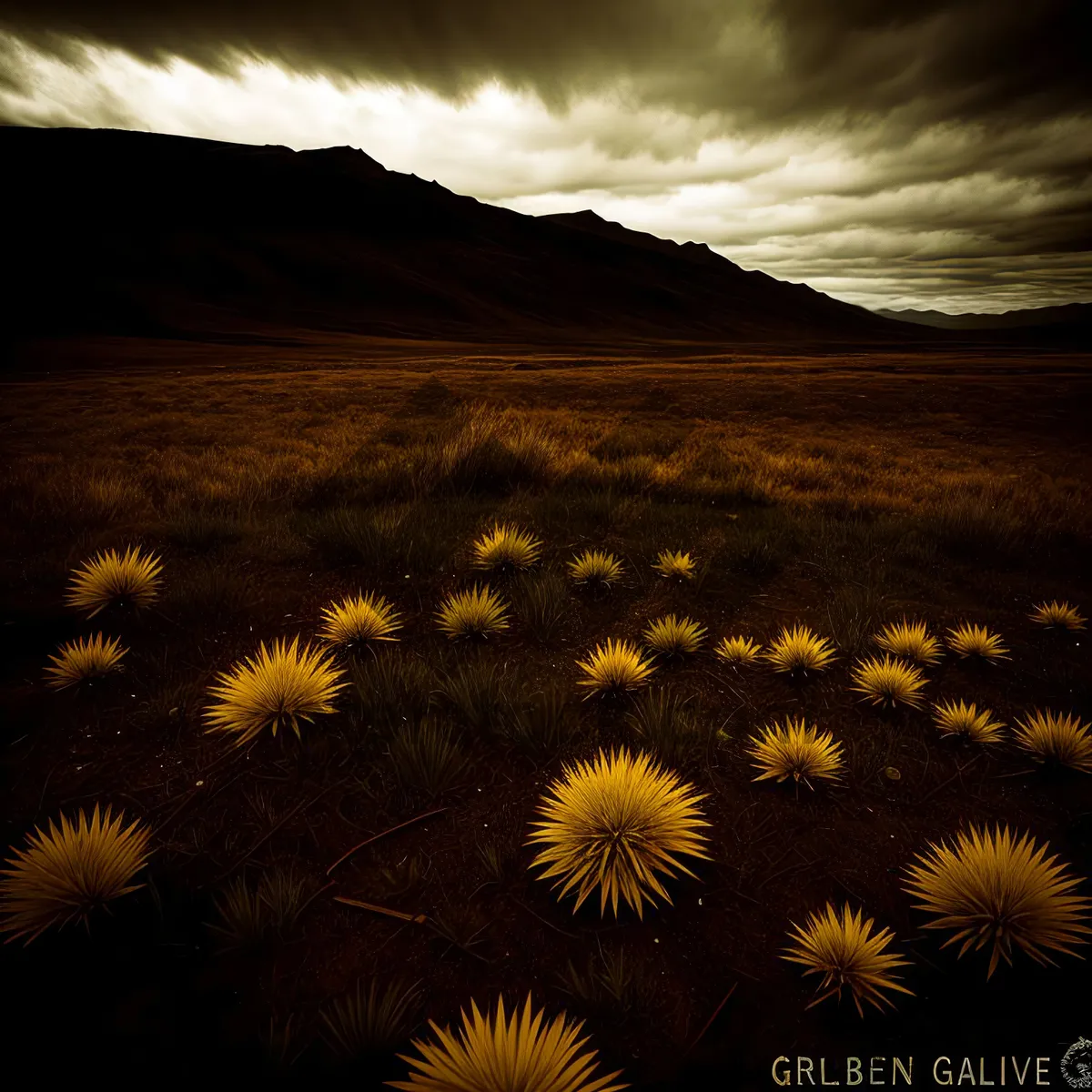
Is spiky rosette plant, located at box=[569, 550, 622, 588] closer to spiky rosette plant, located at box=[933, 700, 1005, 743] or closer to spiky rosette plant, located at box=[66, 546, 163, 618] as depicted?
spiky rosette plant, located at box=[933, 700, 1005, 743]

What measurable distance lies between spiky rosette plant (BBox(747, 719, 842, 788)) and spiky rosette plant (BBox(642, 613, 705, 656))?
74 centimetres

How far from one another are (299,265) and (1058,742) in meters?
139

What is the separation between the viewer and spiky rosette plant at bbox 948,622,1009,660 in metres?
2.99

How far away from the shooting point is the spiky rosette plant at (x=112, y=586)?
2936mm

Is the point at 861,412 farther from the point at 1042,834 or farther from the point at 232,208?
the point at 232,208

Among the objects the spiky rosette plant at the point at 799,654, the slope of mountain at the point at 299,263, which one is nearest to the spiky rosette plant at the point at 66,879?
the spiky rosette plant at the point at 799,654

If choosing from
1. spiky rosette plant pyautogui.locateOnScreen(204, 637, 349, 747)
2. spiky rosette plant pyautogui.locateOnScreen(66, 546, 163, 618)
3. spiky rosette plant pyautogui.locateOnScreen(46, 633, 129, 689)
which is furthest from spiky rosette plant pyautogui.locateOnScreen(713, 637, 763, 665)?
spiky rosette plant pyautogui.locateOnScreen(66, 546, 163, 618)

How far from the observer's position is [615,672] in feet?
8.52

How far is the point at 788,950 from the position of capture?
5.02 ft

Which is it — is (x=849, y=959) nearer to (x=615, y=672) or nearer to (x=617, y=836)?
(x=617, y=836)

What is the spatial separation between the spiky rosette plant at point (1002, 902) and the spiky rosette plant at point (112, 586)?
3842mm

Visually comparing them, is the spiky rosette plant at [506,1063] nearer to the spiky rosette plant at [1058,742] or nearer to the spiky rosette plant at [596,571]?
the spiky rosette plant at [1058,742]

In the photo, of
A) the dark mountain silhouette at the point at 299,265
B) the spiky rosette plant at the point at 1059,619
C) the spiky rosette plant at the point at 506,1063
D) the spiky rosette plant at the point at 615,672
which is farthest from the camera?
the dark mountain silhouette at the point at 299,265

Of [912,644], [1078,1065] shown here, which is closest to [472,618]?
[912,644]
